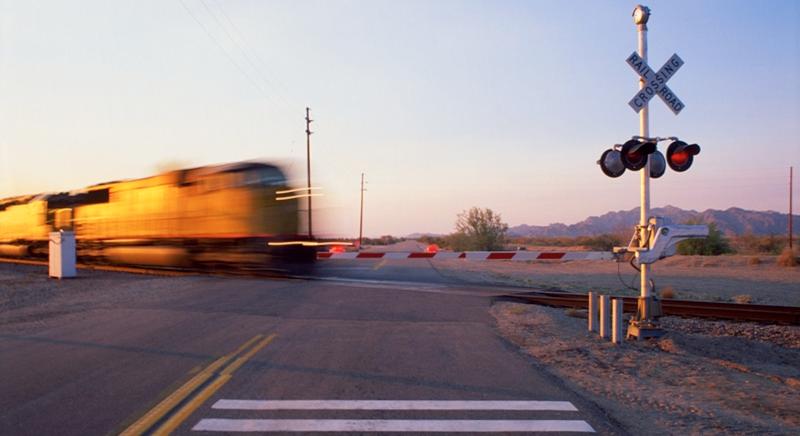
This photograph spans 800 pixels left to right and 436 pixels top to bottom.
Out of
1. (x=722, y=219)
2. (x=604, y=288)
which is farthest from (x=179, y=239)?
(x=722, y=219)

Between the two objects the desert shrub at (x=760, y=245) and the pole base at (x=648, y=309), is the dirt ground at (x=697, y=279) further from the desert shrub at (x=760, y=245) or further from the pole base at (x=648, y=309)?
the desert shrub at (x=760, y=245)

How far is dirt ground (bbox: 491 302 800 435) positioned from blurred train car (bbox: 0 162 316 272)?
10.5 m

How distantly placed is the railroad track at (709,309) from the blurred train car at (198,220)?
27.9ft

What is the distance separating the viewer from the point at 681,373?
9.45 m

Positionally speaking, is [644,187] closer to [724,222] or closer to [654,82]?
[654,82]

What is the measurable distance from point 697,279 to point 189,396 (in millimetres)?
29124

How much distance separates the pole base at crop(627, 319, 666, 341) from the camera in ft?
39.5

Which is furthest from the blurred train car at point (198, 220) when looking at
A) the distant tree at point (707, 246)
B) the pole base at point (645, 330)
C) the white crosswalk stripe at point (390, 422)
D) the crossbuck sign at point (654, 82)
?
the distant tree at point (707, 246)

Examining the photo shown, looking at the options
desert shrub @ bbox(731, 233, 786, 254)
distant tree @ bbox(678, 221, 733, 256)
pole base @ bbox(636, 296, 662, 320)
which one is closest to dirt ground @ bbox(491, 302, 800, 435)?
pole base @ bbox(636, 296, 662, 320)

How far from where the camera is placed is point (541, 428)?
6.33 metres

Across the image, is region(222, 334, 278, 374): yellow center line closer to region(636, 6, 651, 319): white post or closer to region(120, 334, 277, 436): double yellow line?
region(120, 334, 277, 436): double yellow line

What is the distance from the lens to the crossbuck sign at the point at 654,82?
11.9 metres

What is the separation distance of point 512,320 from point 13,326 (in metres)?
10.3

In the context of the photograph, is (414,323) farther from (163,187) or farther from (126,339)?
(163,187)
